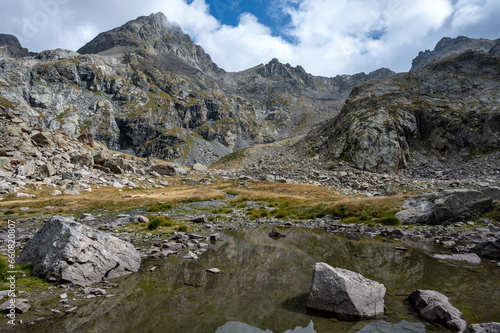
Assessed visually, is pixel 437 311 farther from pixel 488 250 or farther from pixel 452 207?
pixel 452 207

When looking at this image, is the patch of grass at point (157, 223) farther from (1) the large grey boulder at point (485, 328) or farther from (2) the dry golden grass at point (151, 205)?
(1) the large grey boulder at point (485, 328)

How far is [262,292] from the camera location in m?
9.50

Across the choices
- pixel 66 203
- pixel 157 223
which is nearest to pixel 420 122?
pixel 157 223

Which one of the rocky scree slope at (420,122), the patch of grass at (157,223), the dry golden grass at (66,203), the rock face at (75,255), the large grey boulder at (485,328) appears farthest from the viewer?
the rocky scree slope at (420,122)

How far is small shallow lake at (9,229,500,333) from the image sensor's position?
7180 mm

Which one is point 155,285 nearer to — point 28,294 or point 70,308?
point 70,308

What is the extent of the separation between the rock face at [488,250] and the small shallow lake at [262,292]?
1497 mm

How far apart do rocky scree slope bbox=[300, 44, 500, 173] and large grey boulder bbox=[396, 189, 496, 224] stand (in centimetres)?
5352

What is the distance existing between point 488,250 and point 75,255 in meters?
21.3

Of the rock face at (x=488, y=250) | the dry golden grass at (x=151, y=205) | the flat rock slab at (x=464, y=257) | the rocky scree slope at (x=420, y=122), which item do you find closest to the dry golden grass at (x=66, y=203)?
the dry golden grass at (x=151, y=205)

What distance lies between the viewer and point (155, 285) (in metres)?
9.91

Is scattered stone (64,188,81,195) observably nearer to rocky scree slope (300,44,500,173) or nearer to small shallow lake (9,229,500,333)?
small shallow lake (9,229,500,333)

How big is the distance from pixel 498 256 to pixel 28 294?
22.3m

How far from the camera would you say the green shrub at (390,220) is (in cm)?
2217
